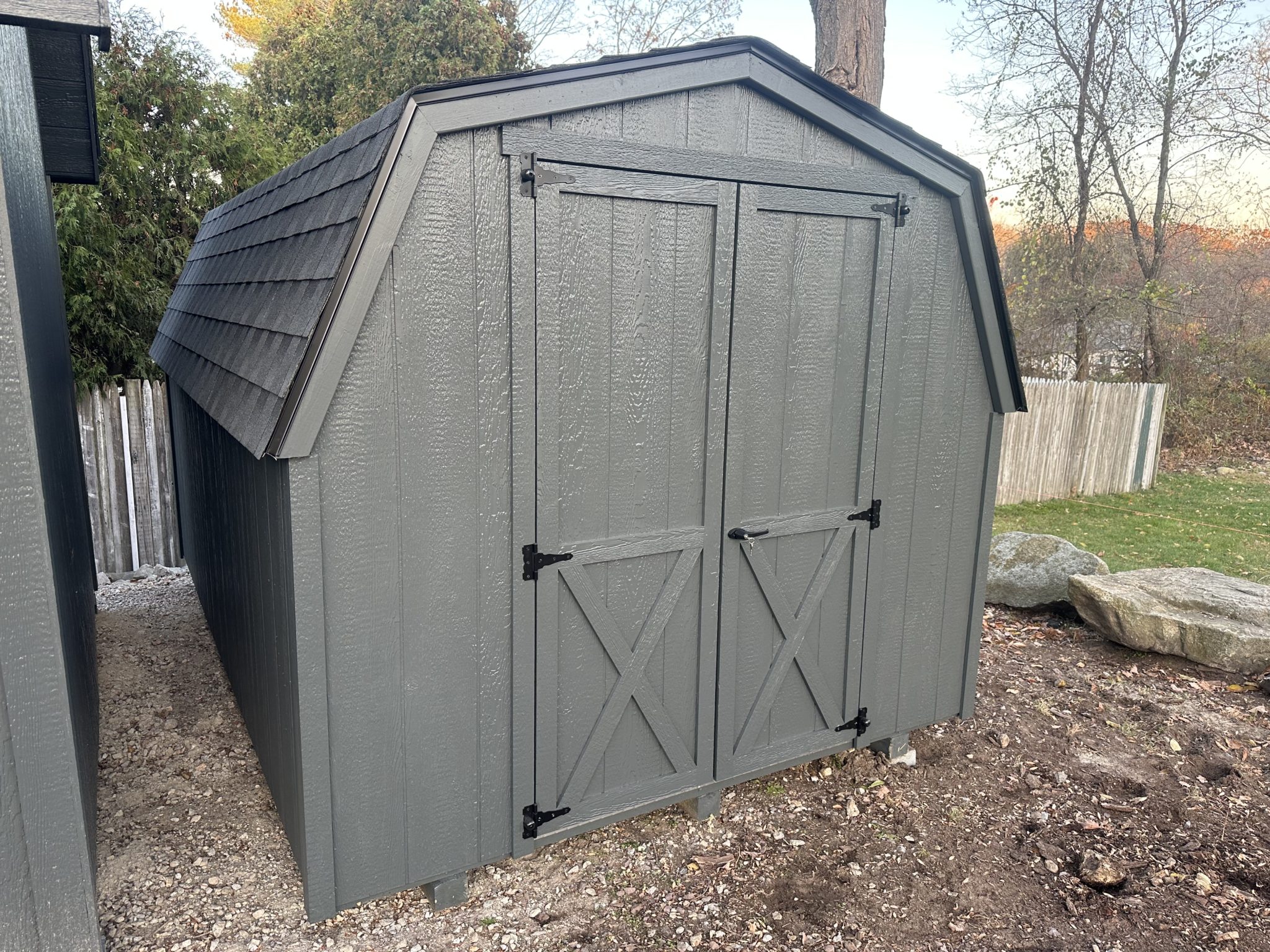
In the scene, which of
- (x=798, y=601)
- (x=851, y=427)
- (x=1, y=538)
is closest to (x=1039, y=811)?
(x=798, y=601)

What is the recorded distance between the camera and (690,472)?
3627 millimetres

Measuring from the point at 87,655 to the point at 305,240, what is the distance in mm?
2594

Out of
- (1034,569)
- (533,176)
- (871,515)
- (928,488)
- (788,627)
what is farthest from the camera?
(1034,569)

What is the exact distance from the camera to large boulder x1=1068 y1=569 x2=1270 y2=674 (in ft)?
18.9

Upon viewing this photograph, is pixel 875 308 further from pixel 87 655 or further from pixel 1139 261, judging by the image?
pixel 1139 261

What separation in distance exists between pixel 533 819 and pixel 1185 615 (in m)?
4.94

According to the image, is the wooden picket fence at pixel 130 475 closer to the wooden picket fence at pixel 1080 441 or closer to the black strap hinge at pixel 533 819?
the black strap hinge at pixel 533 819

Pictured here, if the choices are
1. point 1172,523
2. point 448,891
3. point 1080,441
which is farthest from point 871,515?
point 1080,441

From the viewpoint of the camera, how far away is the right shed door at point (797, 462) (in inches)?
145

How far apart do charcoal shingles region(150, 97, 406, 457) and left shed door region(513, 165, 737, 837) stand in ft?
2.07

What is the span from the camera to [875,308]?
3963 millimetres

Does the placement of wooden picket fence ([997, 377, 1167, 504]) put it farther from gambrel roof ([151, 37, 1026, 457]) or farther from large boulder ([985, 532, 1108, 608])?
gambrel roof ([151, 37, 1026, 457])

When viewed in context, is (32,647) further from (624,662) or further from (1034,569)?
(1034,569)

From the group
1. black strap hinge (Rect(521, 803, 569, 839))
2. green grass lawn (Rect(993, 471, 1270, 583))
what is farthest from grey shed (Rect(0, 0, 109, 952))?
green grass lawn (Rect(993, 471, 1270, 583))
